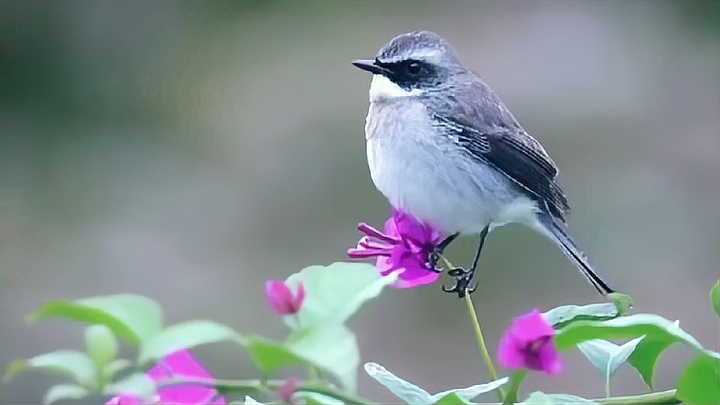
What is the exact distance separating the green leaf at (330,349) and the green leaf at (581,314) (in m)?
0.27

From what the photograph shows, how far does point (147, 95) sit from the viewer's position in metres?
5.14

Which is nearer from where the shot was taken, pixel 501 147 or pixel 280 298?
pixel 280 298

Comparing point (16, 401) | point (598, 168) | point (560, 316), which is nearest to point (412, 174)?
point (560, 316)

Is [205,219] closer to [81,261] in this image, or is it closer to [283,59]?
[81,261]

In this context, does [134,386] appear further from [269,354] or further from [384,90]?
[384,90]

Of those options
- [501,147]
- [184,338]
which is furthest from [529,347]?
[501,147]

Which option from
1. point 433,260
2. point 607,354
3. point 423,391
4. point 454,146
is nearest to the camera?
point 423,391

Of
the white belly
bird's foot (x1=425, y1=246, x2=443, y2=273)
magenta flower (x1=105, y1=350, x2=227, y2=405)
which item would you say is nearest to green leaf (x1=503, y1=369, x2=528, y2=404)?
magenta flower (x1=105, y1=350, x2=227, y2=405)

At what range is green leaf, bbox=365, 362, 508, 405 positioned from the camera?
70cm

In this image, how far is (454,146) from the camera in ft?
5.70

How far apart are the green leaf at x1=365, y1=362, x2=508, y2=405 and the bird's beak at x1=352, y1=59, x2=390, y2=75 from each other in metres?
0.77

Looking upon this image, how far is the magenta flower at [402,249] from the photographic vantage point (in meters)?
1.09

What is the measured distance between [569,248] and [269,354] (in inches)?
43.9

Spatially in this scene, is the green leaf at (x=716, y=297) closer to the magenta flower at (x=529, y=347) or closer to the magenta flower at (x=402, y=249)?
the magenta flower at (x=529, y=347)
